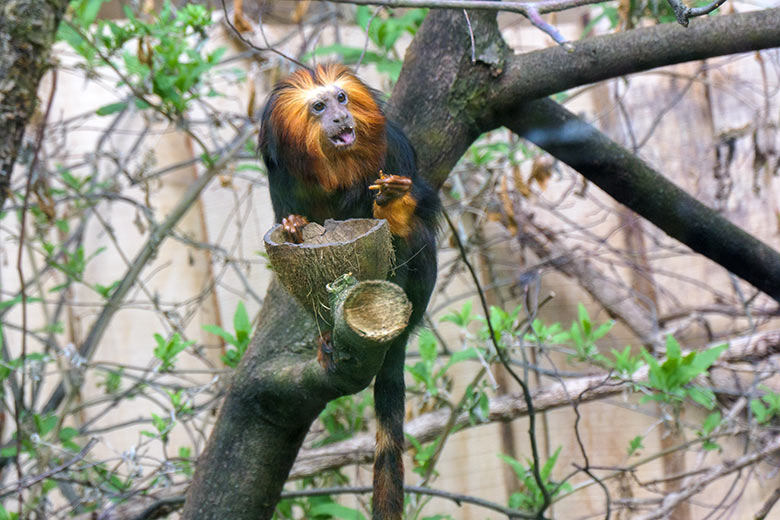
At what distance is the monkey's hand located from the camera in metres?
1.53

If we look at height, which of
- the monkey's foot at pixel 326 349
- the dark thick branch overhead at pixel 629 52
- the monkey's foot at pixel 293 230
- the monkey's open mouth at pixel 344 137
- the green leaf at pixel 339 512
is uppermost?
the dark thick branch overhead at pixel 629 52

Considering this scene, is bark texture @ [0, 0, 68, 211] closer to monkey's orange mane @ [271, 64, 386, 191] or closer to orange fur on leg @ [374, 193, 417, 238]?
monkey's orange mane @ [271, 64, 386, 191]

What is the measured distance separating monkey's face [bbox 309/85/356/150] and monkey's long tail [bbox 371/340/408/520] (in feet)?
1.57

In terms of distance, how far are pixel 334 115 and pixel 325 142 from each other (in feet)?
0.21

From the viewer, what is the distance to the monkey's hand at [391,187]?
1531mm

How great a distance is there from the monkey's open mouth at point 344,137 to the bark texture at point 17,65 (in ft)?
3.75

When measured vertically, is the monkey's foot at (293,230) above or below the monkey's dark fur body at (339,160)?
below

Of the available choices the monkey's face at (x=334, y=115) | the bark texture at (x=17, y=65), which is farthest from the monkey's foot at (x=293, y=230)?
the bark texture at (x=17, y=65)

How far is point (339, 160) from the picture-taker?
1.76 m

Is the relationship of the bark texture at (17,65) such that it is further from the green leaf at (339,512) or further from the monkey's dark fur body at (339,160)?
the green leaf at (339,512)


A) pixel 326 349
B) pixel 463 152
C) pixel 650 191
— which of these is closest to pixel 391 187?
pixel 326 349

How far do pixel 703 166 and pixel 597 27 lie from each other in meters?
0.73

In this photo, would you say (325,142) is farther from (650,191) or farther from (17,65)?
(17,65)

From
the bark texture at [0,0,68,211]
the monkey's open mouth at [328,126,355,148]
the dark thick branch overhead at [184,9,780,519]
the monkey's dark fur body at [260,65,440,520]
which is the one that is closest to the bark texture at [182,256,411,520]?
the dark thick branch overhead at [184,9,780,519]
